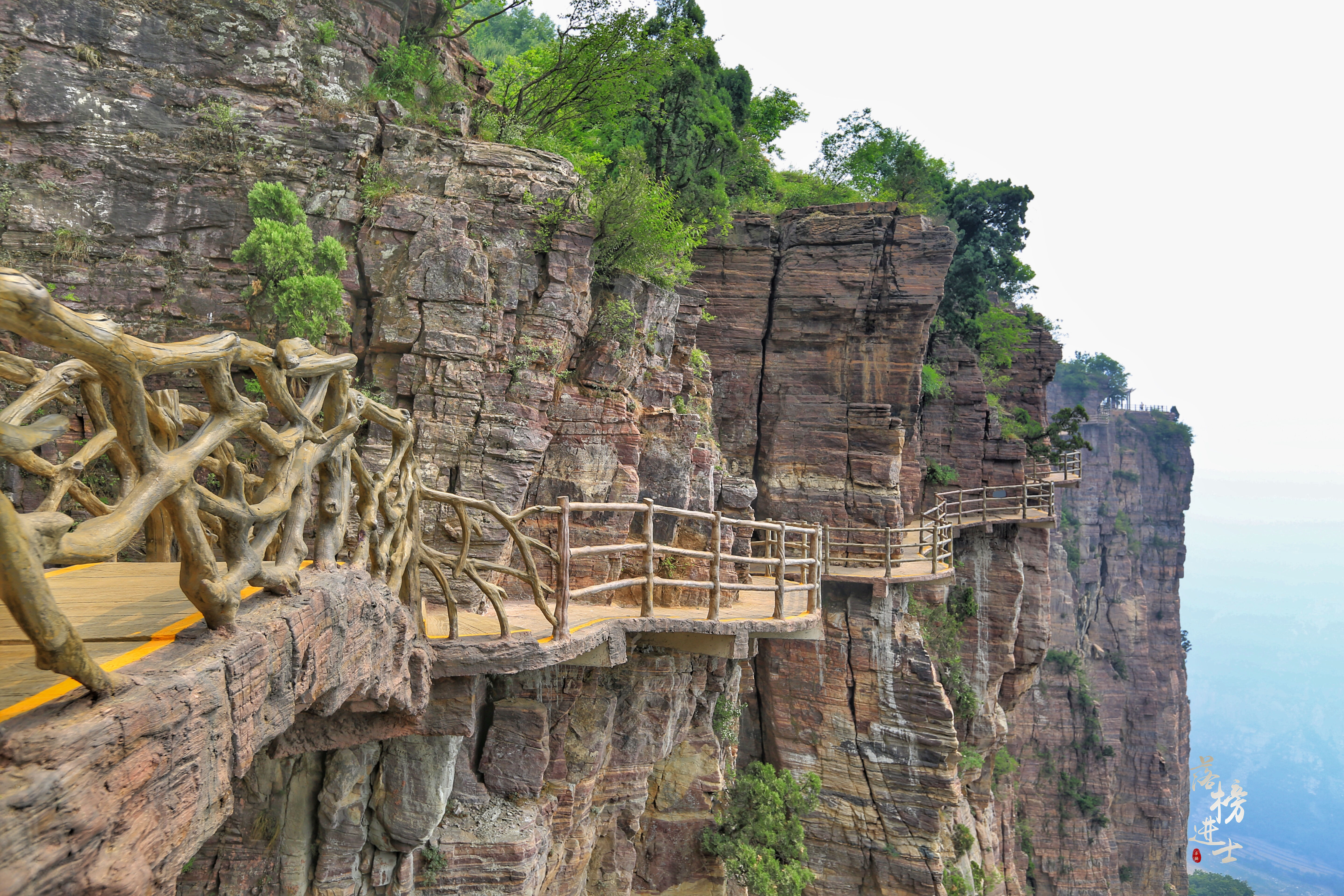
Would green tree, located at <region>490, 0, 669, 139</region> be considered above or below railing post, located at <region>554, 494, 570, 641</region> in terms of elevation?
above

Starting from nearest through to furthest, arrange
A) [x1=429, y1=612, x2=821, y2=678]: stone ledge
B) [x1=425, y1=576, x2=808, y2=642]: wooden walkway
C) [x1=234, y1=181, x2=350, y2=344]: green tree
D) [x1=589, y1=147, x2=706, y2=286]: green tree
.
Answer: [x1=429, y1=612, x2=821, y2=678]: stone ledge, [x1=425, y1=576, x2=808, y2=642]: wooden walkway, [x1=234, y1=181, x2=350, y2=344]: green tree, [x1=589, y1=147, x2=706, y2=286]: green tree

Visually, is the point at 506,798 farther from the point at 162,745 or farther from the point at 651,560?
the point at 162,745

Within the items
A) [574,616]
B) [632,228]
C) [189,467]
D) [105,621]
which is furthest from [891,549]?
[189,467]

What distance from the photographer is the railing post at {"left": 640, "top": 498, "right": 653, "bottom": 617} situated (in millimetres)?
6480

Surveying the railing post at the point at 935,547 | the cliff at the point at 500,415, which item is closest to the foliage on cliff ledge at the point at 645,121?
the cliff at the point at 500,415

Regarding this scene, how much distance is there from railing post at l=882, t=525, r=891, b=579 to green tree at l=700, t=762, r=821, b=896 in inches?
181

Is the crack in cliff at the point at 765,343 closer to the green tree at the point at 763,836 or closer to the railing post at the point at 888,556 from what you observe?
the railing post at the point at 888,556

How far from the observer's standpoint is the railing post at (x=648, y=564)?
648 cm

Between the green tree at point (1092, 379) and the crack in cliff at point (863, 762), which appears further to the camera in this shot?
the green tree at point (1092, 379)

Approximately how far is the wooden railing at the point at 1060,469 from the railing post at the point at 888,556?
9.32m

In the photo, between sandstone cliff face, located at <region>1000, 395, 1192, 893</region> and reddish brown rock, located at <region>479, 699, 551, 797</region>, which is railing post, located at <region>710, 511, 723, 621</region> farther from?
sandstone cliff face, located at <region>1000, 395, 1192, 893</region>

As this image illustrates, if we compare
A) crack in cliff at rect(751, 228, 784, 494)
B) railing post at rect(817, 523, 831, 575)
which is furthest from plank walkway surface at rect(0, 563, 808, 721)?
crack in cliff at rect(751, 228, 784, 494)

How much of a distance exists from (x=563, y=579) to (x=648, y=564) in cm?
111

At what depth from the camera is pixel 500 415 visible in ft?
24.7
